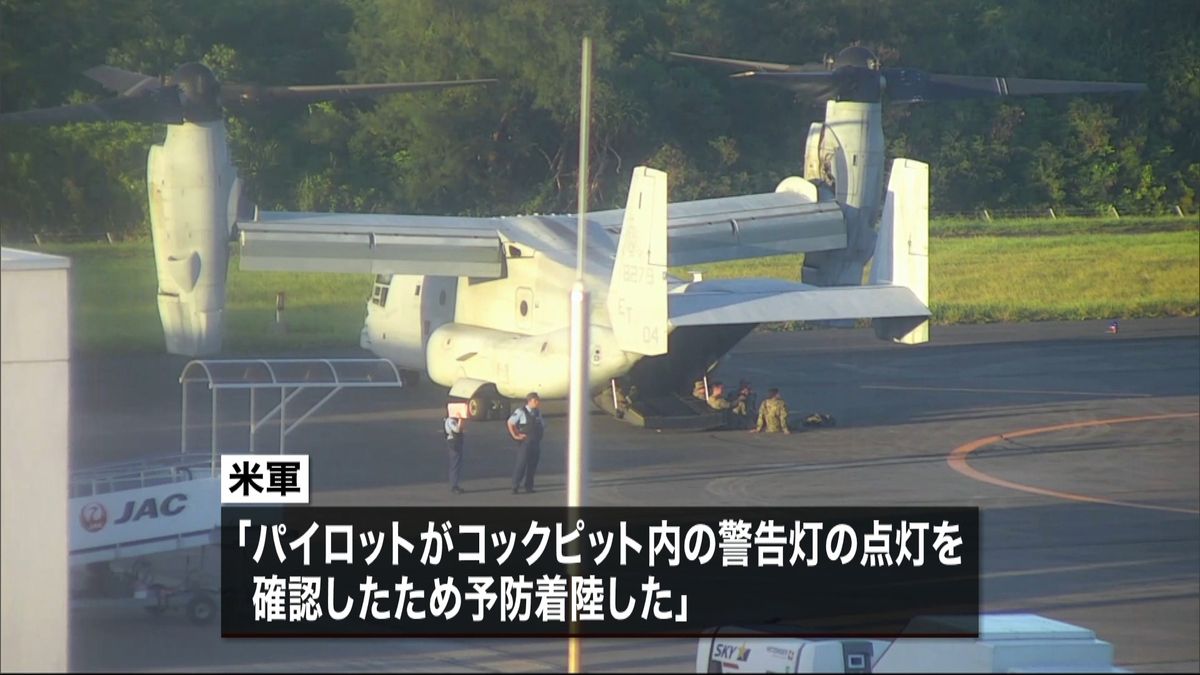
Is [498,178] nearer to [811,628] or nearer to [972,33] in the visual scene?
[972,33]

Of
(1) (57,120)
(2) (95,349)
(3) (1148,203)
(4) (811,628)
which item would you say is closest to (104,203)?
(2) (95,349)

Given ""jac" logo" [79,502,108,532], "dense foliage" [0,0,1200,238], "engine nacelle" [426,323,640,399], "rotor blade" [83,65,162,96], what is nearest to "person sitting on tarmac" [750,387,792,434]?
"engine nacelle" [426,323,640,399]

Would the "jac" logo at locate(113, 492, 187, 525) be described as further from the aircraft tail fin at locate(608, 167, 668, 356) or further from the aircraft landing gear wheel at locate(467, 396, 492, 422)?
the aircraft landing gear wheel at locate(467, 396, 492, 422)

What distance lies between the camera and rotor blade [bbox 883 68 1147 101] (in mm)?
33594

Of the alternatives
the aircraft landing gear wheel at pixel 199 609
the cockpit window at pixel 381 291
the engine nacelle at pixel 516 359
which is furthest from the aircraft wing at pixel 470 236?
the aircraft landing gear wheel at pixel 199 609

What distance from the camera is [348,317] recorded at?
4719 centimetres

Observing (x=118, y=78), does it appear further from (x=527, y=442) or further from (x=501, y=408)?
(x=527, y=442)

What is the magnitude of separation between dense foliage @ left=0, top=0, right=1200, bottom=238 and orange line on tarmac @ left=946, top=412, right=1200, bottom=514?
1266 inches

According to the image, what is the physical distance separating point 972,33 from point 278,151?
1120 inches

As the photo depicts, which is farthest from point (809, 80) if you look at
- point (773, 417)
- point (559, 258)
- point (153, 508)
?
point (153, 508)

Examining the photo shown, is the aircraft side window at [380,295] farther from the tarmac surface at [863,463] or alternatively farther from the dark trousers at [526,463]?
the dark trousers at [526,463]

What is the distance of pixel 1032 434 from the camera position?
3070cm

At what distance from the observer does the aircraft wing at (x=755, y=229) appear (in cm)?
3303
